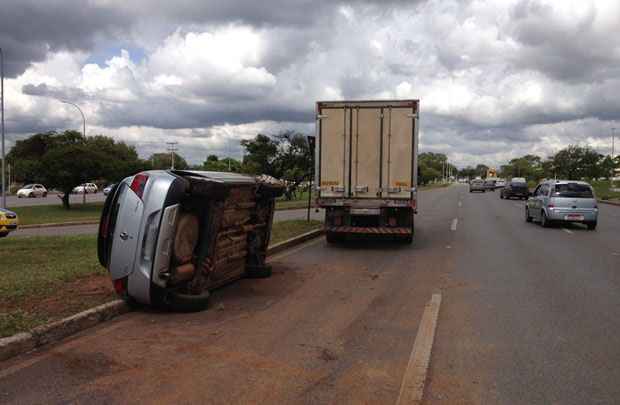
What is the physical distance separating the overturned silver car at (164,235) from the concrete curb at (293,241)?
4552mm

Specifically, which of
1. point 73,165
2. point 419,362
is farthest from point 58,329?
point 73,165

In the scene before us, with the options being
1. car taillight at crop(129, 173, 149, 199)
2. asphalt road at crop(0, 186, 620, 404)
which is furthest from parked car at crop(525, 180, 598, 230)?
car taillight at crop(129, 173, 149, 199)

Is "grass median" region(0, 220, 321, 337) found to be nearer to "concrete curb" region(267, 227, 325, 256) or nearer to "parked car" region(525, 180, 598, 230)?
"concrete curb" region(267, 227, 325, 256)

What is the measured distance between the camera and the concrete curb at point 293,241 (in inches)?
481

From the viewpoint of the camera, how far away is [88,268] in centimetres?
884

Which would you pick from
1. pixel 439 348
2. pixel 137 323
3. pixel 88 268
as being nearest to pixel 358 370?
pixel 439 348

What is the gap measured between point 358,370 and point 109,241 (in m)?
3.33

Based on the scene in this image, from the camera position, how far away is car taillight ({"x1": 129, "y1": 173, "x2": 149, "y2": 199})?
21.0 feet

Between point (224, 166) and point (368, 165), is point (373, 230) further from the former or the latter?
point (224, 166)

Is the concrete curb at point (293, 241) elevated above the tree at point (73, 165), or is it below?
below

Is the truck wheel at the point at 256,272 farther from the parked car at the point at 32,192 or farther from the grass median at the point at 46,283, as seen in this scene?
the parked car at the point at 32,192

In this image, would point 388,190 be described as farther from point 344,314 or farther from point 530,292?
point 344,314

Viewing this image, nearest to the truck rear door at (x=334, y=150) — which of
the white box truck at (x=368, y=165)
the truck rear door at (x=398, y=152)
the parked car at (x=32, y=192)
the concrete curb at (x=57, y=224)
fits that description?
the white box truck at (x=368, y=165)

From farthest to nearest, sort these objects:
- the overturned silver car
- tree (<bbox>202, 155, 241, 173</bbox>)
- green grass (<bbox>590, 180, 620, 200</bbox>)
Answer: tree (<bbox>202, 155, 241, 173</bbox>), green grass (<bbox>590, 180, 620, 200</bbox>), the overturned silver car
